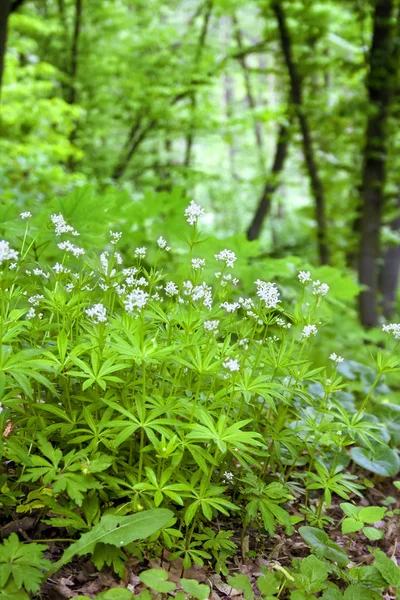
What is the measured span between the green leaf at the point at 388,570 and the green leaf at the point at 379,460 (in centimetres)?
52

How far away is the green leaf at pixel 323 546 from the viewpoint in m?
1.63

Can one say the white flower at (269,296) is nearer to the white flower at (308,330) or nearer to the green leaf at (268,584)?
the white flower at (308,330)

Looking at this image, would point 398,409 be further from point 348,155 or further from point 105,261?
point 348,155

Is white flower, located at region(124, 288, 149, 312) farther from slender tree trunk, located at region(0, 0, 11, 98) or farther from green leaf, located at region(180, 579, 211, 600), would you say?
slender tree trunk, located at region(0, 0, 11, 98)

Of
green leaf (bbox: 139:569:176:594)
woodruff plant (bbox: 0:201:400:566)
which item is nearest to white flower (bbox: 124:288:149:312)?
woodruff plant (bbox: 0:201:400:566)

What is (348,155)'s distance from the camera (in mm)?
9086

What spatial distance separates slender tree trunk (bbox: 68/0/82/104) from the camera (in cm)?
795

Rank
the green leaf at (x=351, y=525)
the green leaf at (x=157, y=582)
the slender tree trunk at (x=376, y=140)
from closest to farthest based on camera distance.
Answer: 1. the green leaf at (x=157, y=582)
2. the green leaf at (x=351, y=525)
3. the slender tree trunk at (x=376, y=140)

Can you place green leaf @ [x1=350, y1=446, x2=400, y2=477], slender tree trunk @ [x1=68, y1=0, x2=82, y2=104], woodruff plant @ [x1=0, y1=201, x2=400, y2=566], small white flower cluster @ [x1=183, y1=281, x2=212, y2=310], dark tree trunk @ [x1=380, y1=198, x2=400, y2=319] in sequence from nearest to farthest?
woodruff plant @ [x1=0, y1=201, x2=400, y2=566] → small white flower cluster @ [x1=183, y1=281, x2=212, y2=310] → green leaf @ [x1=350, y1=446, x2=400, y2=477] → slender tree trunk @ [x1=68, y1=0, x2=82, y2=104] → dark tree trunk @ [x1=380, y1=198, x2=400, y2=319]

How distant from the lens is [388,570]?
1537mm

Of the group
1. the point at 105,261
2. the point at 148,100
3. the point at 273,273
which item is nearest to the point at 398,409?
the point at 273,273

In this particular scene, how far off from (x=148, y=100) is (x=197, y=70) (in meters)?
1.00

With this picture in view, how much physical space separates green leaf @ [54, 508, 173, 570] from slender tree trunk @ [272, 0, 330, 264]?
5941 mm

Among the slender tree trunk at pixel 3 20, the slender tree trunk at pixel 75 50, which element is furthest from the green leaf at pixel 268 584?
the slender tree trunk at pixel 75 50
